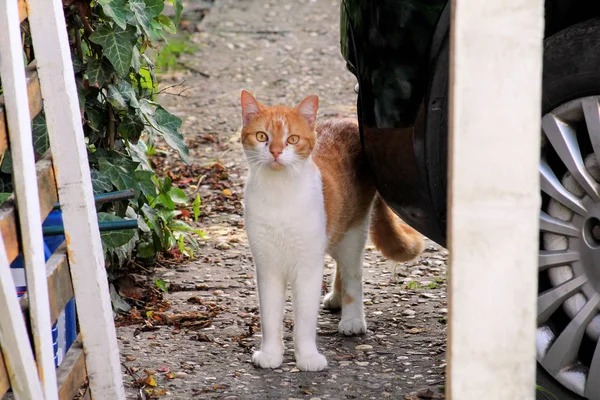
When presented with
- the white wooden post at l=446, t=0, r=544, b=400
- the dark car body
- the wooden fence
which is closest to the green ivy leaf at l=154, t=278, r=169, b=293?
the wooden fence

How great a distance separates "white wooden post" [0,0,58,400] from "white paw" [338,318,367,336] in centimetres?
170

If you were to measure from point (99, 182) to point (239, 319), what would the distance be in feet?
3.01

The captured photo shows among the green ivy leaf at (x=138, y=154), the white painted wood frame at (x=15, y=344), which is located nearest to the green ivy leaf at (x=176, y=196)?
the green ivy leaf at (x=138, y=154)

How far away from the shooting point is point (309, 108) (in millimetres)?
3611

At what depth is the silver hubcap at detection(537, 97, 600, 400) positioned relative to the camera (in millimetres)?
2711

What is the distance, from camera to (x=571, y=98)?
8.94 feet

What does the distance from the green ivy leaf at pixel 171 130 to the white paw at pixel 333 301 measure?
923 mm

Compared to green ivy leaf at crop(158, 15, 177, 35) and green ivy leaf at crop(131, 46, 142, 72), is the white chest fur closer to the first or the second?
green ivy leaf at crop(131, 46, 142, 72)

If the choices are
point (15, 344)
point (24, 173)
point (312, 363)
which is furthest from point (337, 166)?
point (15, 344)

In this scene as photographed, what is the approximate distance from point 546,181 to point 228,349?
5.28 ft

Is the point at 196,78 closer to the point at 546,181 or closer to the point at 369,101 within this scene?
the point at 369,101

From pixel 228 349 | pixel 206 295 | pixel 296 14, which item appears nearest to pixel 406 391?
pixel 228 349

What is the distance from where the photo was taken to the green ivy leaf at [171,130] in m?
4.12

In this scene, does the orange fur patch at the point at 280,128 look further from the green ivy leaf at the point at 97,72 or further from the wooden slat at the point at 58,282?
the wooden slat at the point at 58,282
